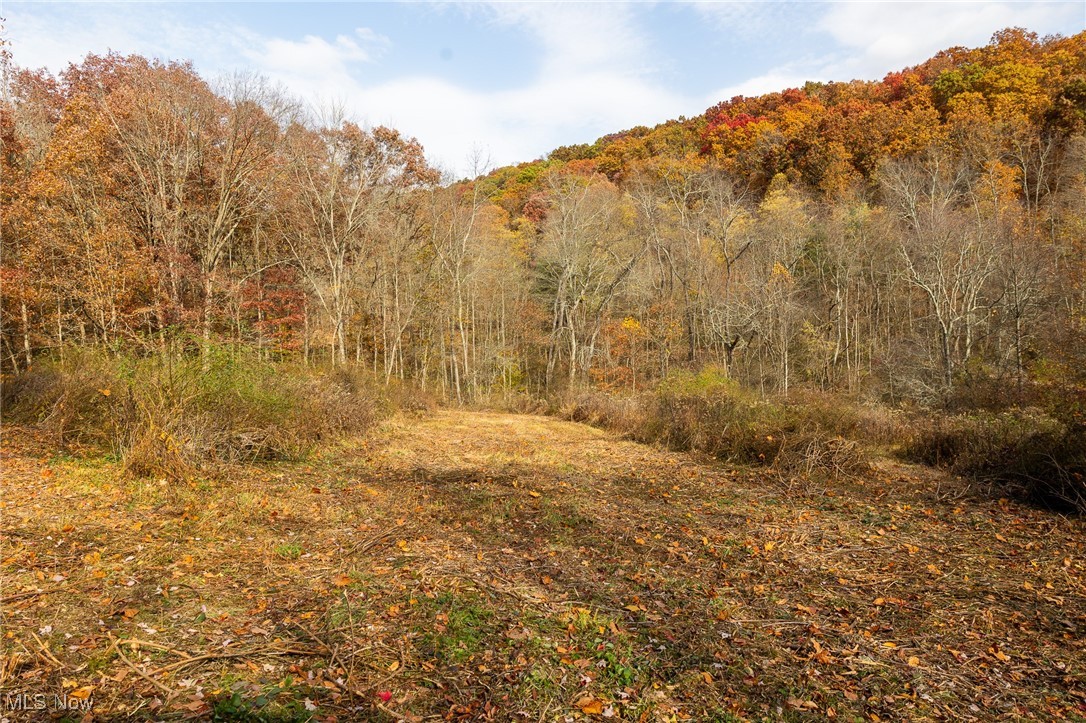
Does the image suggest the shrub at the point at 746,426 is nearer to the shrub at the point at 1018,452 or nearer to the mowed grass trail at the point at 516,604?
the shrub at the point at 1018,452

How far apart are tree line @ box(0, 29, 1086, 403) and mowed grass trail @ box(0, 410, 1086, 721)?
14.4 feet

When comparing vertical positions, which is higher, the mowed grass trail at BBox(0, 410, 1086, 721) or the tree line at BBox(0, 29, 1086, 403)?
the tree line at BBox(0, 29, 1086, 403)

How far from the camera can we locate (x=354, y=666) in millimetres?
3279

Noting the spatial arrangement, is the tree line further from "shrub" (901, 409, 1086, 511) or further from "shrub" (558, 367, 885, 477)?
"shrub" (558, 367, 885, 477)

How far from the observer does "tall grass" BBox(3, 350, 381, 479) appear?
6.66m

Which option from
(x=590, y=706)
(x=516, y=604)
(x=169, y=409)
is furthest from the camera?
(x=169, y=409)

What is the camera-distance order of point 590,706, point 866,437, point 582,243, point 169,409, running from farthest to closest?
point 582,243 < point 866,437 < point 169,409 < point 590,706

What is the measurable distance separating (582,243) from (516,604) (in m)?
27.6

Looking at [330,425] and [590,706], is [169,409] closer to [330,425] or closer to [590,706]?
[330,425]

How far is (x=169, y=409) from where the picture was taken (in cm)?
690

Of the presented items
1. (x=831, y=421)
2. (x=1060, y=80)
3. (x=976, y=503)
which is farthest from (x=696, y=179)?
(x=976, y=503)

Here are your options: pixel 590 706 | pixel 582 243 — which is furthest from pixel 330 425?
pixel 582 243

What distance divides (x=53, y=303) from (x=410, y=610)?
61.5ft

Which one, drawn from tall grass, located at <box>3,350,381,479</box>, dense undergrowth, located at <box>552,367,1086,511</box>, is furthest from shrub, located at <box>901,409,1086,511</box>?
tall grass, located at <box>3,350,381,479</box>
